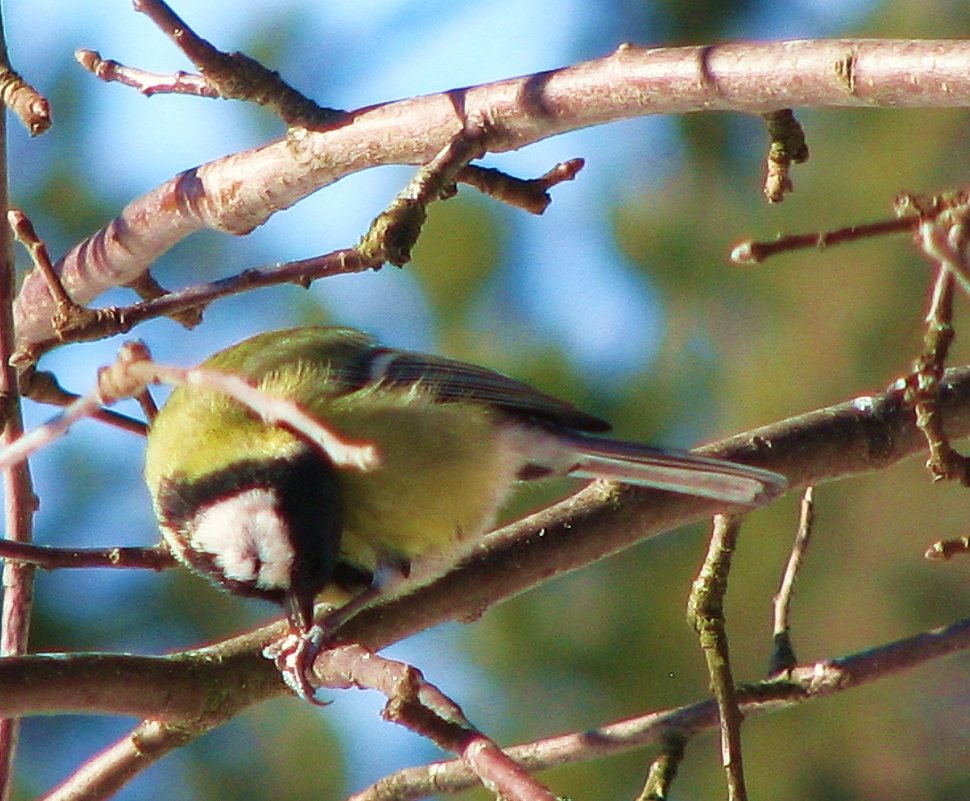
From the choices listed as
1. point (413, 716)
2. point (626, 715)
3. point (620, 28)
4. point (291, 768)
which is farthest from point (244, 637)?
point (620, 28)

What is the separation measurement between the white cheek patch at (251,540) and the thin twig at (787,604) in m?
0.69

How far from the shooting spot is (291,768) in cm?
516

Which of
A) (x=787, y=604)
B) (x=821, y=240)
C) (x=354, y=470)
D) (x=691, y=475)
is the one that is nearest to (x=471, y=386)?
(x=354, y=470)

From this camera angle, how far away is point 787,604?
6.61 feet

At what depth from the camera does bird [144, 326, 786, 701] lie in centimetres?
199

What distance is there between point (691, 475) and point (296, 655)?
2.12 ft

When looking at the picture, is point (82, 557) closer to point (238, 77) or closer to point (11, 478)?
point (11, 478)

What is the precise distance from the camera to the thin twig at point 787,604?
1.97 metres

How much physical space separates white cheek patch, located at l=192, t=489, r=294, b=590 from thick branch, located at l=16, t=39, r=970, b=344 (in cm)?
43

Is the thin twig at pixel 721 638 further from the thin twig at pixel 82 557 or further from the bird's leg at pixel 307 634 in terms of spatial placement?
the thin twig at pixel 82 557

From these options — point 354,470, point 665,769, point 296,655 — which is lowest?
point 665,769

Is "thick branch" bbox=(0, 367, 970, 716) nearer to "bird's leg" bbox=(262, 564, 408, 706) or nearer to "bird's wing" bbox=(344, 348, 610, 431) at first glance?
"bird's leg" bbox=(262, 564, 408, 706)

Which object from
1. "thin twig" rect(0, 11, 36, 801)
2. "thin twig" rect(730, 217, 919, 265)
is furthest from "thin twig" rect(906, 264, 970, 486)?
"thin twig" rect(0, 11, 36, 801)

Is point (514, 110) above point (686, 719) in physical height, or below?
above
